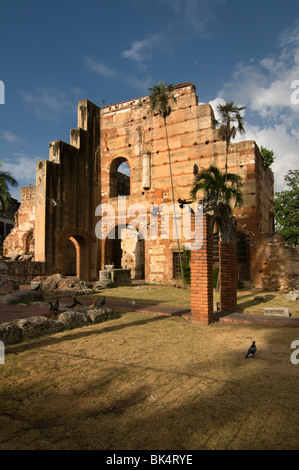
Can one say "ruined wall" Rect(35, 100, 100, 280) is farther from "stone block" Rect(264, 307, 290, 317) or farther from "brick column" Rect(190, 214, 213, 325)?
"stone block" Rect(264, 307, 290, 317)

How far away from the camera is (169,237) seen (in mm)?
21766

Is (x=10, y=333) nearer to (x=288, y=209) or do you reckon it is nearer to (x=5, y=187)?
(x=5, y=187)

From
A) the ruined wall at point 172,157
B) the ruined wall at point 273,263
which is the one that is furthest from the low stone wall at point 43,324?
the ruined wall at point 172,157

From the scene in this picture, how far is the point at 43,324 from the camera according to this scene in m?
6.22

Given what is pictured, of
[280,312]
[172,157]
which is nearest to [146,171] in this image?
[172,157]

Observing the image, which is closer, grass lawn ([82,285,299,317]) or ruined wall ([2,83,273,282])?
grass lawn ([82,285,299,317])

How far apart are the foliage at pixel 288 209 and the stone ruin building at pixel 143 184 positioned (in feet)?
10.5

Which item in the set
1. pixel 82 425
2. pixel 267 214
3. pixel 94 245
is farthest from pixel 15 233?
pixel 82 425

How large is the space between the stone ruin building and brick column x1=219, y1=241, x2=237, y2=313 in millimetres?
8700

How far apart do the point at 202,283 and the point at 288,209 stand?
21.5 m

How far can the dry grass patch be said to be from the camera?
2.60 metres

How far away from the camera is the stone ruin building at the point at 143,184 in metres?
18.7

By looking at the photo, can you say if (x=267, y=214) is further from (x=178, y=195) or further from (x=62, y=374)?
(x=62, y=374)

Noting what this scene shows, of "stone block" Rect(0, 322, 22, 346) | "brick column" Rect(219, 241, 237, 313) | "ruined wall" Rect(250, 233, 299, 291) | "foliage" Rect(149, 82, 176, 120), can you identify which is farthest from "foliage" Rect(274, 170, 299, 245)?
"stone block" Rect(0, 322, 22, 346)
